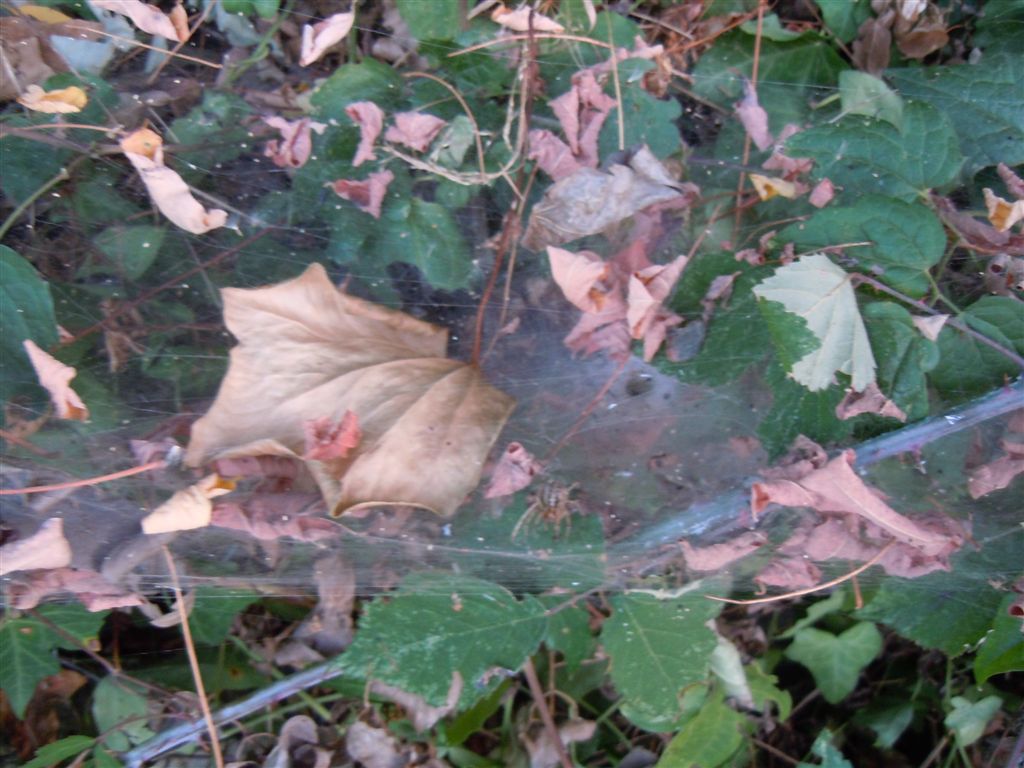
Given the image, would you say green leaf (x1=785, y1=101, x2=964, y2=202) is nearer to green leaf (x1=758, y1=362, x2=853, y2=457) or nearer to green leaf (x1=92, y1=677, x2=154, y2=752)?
green leaf (x1=758, y1=362, x2=853, y2=457)

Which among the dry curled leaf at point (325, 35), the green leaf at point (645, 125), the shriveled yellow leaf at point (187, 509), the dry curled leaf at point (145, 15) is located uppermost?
the dry curled leaf at point (145, 15)

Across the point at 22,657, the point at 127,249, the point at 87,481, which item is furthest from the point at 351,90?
the point at 22,657

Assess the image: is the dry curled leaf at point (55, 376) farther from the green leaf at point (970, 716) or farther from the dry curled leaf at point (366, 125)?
the green leaf at point (970, 716)

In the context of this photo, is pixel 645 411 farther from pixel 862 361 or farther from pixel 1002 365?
pixel 1002 365

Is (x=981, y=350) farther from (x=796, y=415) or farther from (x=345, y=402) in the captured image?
(x=345, y=402)

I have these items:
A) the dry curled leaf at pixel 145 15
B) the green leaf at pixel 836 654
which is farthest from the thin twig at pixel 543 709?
the dry curled leaf at pixel 145 15

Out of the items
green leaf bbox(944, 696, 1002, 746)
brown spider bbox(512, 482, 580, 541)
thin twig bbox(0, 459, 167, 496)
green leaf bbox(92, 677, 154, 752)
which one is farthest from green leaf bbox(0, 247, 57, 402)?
green leaf bbox(944, 696, 1002, 746)
